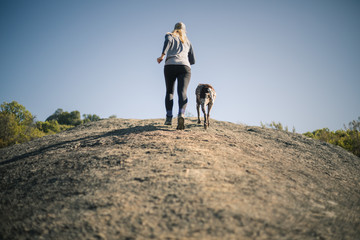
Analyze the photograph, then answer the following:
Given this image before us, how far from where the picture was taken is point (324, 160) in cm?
382

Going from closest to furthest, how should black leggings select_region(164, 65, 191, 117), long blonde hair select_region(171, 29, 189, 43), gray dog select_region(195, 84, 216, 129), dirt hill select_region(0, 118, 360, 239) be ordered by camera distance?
dirt hill select_region(0, 118, 360, 239)
black leggings select_region(164, 65, 191, 117)
long blonde hair select_region(171, 29, 189, 43)
gray dog select_region(195, 84, 216, 129)

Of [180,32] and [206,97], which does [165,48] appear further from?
[206,97]

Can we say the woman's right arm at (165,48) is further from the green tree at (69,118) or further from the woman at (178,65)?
the green tree at (69,118)

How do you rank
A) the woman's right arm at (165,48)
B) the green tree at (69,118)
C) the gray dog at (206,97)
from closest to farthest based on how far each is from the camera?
the woman's right arm at (165,48)
the gray dog at (206,97)
the green tree at (69,118)

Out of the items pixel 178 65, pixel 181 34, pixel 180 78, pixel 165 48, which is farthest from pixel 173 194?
pixel 181 34

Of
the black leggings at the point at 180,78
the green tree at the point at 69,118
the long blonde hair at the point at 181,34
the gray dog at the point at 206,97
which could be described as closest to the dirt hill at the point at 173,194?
the black leggings at the point at 180,78

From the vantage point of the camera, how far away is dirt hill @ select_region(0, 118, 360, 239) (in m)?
1.48

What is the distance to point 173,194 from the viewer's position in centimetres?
184

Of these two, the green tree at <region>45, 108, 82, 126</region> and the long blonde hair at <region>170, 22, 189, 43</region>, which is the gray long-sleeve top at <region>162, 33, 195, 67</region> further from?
the green tree at <region>45, 108, 82, 126</region>

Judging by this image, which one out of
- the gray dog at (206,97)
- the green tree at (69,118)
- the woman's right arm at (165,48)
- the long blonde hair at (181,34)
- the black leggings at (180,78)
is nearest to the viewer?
the woman's right arm at (165,48)

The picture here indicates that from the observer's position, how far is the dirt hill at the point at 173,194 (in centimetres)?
148

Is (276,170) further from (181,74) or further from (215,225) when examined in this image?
(181,74)

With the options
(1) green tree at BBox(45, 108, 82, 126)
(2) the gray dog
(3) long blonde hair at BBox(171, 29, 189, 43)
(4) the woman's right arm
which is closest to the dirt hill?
(2) the gray dog

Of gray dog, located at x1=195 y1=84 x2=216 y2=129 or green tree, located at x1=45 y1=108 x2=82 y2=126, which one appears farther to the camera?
green tree, located at x1=45 y1=108 x2=82 y2=126
